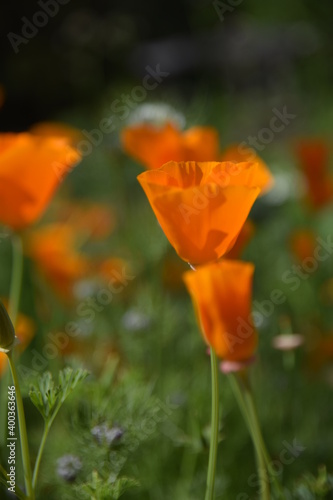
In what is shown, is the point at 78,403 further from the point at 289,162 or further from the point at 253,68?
the point at 253,68

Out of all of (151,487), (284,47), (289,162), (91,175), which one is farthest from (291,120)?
(151,487)

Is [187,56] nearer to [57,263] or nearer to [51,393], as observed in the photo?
[57,263]

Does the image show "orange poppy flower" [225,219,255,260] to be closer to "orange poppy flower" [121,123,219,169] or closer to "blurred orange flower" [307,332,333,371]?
"orange poppy flower" [121,123,219,169]

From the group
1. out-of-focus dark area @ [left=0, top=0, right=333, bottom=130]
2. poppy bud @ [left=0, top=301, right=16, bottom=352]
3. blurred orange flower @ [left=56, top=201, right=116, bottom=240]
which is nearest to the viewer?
poppy bud @ [left=0, top=301, right=16, bottom=352]
